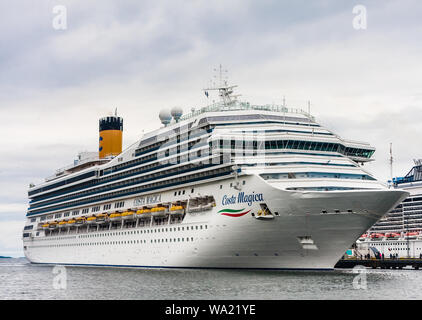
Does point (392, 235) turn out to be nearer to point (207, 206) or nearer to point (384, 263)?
point (384, 263)

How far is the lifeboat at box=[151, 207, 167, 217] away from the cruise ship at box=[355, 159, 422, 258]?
6029cm

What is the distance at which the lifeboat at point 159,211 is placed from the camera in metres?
45.0

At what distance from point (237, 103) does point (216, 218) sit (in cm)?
1239

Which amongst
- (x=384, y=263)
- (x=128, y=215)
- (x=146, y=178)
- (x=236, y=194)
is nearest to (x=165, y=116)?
(x=146, y=178)

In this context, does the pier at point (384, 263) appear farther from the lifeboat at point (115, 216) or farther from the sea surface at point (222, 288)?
the sea surface at point (222, 288)

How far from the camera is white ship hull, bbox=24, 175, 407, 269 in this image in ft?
111

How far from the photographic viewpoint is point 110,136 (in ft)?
223

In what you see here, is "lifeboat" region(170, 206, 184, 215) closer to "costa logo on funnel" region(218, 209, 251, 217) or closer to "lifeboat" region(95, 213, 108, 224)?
"costa logo on funnel" region(218, 209, 251, 217)

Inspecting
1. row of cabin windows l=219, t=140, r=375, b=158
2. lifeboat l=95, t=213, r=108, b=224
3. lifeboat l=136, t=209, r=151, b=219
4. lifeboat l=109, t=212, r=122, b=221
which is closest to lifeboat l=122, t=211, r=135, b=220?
lifeboat l=109, t=212, r=122, b=221

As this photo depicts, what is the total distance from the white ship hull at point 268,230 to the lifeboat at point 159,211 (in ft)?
3.00

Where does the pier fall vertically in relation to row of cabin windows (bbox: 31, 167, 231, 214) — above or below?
below

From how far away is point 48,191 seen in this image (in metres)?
72.6

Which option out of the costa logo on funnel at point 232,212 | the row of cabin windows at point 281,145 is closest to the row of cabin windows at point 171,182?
the row of cabin windows at point 281,145
